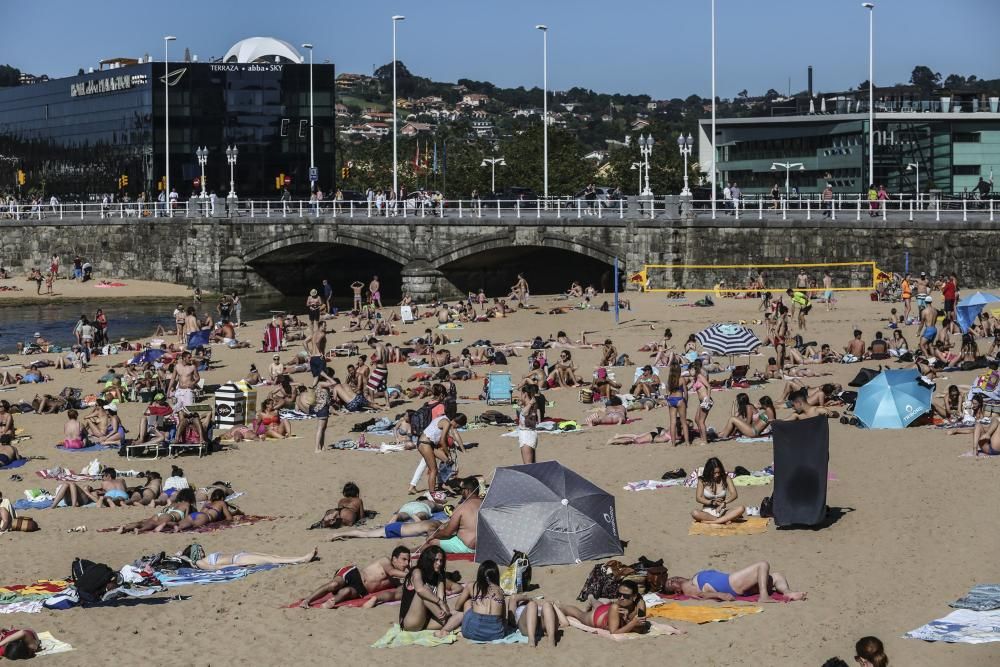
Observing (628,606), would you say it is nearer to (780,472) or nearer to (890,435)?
(780,472)

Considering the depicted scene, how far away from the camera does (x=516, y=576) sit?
1347 centimetres

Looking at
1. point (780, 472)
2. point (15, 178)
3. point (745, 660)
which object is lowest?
point (745, 660)

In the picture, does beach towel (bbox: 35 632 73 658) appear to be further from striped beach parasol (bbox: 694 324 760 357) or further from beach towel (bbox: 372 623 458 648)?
striped beach parasol (bbox: 694 324 760 357)

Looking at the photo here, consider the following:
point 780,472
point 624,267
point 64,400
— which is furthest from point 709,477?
point 624,267

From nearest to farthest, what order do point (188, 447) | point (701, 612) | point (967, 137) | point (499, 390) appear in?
point (701, 612) → point (188, 447) → point (499, 390) → point (967, 137)

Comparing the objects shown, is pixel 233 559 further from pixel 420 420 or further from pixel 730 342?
pixel 730 342

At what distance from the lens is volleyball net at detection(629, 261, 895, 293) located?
128ft

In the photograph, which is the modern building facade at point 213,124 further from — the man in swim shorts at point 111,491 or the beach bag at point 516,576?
the beach bag at point 516,576

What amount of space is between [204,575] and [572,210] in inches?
1275

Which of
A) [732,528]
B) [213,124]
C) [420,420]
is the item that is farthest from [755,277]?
[213,124]

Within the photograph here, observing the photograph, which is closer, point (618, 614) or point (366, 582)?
point (618, 614)

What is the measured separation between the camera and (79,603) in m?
13.8

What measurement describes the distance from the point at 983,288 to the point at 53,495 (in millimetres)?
25991

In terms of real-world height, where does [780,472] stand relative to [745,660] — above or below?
above
